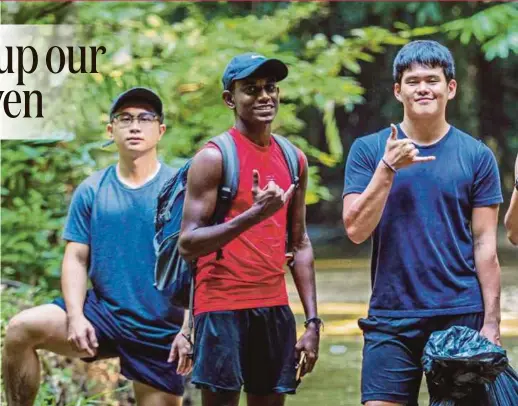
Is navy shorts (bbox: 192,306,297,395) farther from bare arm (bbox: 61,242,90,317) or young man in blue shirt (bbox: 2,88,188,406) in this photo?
bare arm (bbox: 61,242,90,317)

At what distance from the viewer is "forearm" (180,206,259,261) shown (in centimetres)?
403

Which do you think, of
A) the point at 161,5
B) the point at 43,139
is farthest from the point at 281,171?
the point at 161,5

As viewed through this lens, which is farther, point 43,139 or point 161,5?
point 161,5

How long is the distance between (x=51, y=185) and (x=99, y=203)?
251 centimetres

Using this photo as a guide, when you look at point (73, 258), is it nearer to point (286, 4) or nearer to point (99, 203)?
point (99, 203)

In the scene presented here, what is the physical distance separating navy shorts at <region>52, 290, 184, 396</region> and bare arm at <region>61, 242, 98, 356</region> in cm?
5

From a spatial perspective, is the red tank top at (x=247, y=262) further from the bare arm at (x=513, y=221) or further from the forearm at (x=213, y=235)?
the bare arm at (x=513, y=221)

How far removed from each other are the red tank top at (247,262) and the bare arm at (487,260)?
677 mm

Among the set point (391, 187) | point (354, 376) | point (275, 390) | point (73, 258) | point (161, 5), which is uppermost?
point (161, 5)

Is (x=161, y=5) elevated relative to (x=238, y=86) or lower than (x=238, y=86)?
elevated

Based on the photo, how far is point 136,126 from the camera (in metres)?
5.11

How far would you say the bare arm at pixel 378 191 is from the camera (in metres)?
4.06

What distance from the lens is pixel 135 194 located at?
16.6ft

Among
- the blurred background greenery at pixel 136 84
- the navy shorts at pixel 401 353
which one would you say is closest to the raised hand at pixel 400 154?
the navy shorts at pixel 401 353
